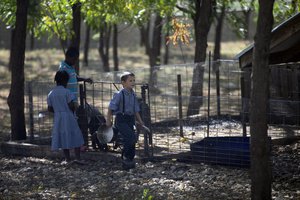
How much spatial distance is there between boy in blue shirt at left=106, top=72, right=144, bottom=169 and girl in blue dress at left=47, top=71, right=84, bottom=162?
2.30 ft

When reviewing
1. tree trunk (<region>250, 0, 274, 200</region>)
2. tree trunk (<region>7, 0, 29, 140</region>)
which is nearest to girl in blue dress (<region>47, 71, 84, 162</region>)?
tree trunk (<region>7, 0, 29, 140</region>)

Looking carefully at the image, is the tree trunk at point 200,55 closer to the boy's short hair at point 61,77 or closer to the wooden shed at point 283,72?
the wooden shed at point 283,72

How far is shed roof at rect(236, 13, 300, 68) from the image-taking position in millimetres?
10320

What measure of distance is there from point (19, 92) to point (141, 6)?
14.9 ft

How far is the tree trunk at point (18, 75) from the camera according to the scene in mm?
11750

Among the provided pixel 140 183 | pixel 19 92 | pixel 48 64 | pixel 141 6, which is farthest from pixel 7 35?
pixel 140 183

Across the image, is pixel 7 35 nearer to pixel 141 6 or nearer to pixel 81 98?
pixel 141 6

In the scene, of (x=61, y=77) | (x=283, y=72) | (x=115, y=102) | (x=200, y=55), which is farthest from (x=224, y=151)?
(x=200, y=55)

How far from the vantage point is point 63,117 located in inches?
395

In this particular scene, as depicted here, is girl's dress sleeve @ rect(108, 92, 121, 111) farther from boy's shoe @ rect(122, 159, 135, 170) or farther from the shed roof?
the shed roof

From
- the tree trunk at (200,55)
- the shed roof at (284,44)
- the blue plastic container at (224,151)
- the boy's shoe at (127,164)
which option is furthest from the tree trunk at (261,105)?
the tree trunk at (200,55)

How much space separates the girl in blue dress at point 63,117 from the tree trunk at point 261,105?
3.93m

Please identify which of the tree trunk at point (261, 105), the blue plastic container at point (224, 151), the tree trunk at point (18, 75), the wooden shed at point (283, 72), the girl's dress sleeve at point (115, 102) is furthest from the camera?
the tree trunk at point (18, 75)

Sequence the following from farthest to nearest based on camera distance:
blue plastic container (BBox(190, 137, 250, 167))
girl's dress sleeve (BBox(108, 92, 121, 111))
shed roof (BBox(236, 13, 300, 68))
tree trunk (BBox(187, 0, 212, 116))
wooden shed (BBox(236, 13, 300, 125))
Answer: tree trunk (BBox(187, 0, 212, 116)), wooden shed (BBox(236, 13, 300, 125)), shed roof (BBox(236, 13, 300, 68)), girl's dress sleeve (BBox(108, 92, 121, 111)), blue plastic container (BBox(190, 137, 250, 167))
